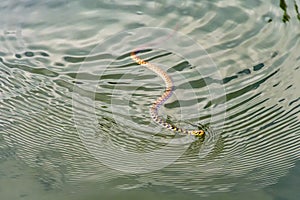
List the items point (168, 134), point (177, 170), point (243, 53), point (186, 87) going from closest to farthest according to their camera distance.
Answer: point (177, 170)
point (168, 134)
point (186, 87)
point (243, 53)

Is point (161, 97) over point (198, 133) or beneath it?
over

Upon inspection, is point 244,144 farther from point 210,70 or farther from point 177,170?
point 210,70

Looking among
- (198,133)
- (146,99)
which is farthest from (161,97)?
(198,133)

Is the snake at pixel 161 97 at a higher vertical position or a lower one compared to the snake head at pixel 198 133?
higher

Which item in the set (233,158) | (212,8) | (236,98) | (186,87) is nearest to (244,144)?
(233,158)

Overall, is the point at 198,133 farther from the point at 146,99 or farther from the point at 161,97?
the point at 146,99
